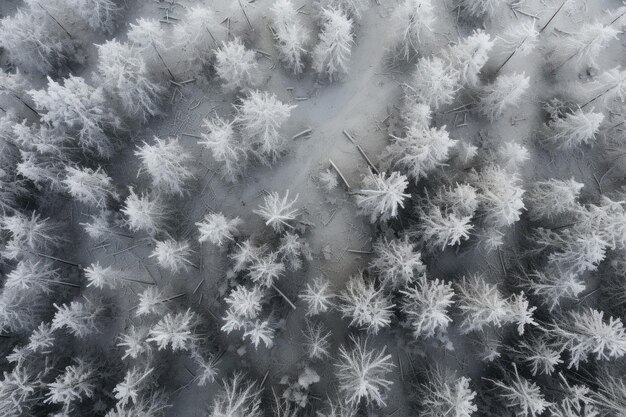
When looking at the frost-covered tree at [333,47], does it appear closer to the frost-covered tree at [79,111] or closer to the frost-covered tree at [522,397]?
the frost-covered tree at [79,111]

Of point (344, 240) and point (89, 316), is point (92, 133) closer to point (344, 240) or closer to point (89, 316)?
point (89, 316)

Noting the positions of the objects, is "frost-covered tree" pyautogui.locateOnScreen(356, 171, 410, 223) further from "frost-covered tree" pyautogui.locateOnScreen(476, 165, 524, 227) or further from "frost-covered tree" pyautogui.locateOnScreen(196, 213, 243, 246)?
"frost-covered tree" pyautogui.locateOnScreen(196, 213, 243, 246)

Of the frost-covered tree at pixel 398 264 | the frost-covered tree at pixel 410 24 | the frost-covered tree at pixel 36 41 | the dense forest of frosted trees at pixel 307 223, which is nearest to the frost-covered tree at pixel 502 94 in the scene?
the dense forest of frosted trees at pixel 307 223

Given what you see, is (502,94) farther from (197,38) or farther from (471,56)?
(197,38)

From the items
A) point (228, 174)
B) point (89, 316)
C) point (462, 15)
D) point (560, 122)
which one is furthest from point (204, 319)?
point (462, 15)

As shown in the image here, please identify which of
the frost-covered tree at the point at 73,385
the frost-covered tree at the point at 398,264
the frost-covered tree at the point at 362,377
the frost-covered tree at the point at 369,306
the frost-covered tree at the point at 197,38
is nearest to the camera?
the frost-covered tree at the point at 362,377

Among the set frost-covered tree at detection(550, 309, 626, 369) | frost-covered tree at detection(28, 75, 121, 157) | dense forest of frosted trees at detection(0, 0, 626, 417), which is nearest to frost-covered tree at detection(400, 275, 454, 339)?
dense forest of frosted trees at detection(0, 0, 626, 417)
